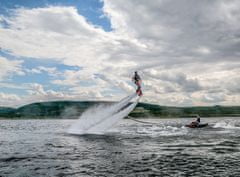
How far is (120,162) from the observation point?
32531 millimetres

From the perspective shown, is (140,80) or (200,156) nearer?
(200,156)

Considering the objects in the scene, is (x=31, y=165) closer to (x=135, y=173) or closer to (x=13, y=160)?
(x=13, y=160)

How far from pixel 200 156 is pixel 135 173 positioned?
12.8 m

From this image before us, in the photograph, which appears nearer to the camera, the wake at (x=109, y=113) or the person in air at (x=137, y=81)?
the person in air at (x=137, y=81)

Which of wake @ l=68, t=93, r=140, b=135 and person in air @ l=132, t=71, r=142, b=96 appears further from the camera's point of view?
wake @ l=68, t=93, r=140, b=135

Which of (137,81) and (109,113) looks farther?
(109,113)

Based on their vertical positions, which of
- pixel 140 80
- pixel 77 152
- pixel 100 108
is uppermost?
pixel 140 80

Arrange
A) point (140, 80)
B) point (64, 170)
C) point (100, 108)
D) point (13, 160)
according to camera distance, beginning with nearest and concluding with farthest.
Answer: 1. point (64, 170)
2. point (13, 160)
3. point (140, 80)
4. point (100, 108)

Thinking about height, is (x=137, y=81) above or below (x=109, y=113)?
above

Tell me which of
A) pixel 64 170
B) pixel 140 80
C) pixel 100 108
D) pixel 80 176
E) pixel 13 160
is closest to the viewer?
pixel 80 176

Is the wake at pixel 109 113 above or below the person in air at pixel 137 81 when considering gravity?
below

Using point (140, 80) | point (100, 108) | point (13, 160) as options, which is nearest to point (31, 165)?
point (13, 160)

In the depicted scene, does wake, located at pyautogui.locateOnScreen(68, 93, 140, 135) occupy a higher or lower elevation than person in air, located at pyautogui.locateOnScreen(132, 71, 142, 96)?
lower

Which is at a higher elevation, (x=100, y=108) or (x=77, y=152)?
(x=100, y=108)
